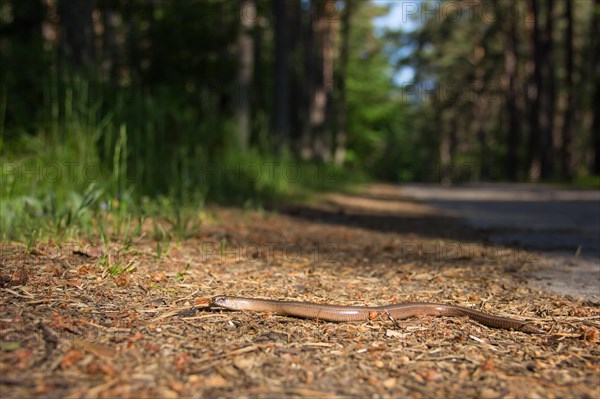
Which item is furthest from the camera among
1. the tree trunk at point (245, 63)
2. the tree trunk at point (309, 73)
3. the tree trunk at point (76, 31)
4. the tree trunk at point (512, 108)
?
the tree trunk at point (512, 108)

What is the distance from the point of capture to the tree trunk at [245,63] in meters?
12.4

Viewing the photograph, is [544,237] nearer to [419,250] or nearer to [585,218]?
[419,250]

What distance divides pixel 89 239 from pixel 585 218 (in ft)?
20.6

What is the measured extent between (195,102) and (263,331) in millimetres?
8734

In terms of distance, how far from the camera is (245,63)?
13945 mm

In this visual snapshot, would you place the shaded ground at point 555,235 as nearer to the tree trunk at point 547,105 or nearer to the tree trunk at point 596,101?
the tree trunk at point 596,101

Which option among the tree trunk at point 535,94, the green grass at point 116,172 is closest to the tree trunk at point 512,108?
the tree trunk at point 535,94

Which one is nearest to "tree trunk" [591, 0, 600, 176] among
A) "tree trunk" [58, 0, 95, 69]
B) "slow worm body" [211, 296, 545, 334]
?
"tree trunk" [58, 0, 95, 69]

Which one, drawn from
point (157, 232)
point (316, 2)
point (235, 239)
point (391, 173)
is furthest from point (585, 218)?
point (391, 173)

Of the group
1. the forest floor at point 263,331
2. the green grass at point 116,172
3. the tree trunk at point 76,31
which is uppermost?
the tree trunk at point 76,31

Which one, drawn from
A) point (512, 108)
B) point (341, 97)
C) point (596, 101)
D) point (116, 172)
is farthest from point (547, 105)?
point (116, 172)

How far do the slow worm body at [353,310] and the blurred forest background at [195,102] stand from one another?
5.12 feet

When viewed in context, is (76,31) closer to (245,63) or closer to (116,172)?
(116,172)

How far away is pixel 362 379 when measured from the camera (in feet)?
6.24
